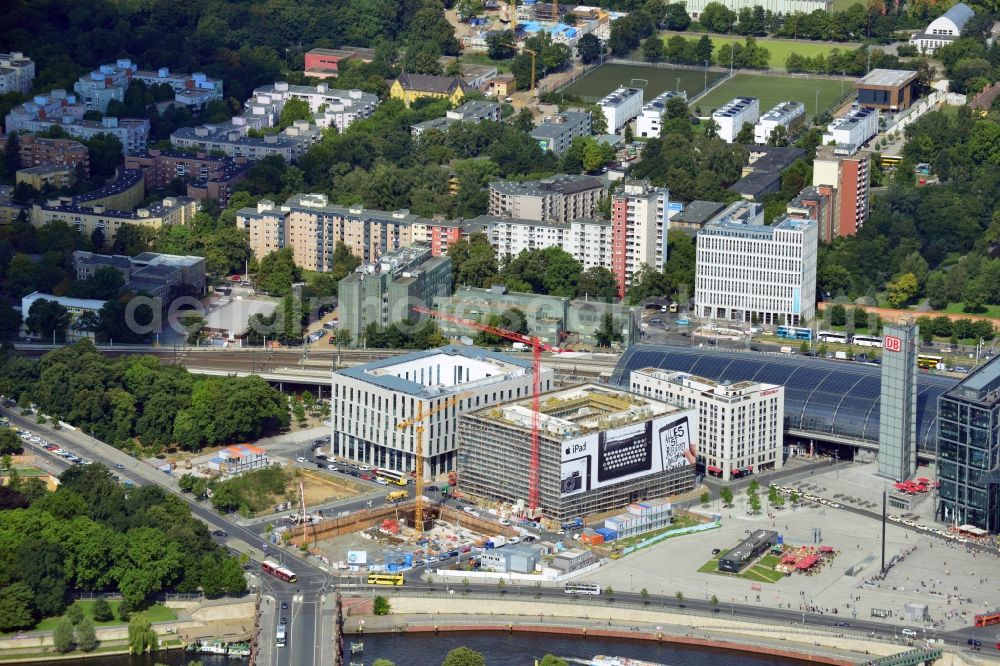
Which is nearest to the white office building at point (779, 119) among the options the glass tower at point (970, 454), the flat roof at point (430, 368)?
the flat roof at point (430, 368)

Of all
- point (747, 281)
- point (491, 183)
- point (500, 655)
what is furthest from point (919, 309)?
point (500, 655)

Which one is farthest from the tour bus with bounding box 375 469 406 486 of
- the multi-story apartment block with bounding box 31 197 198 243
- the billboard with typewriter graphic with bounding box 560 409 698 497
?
the multi-story apartment block with bounding box 31 197 198 243

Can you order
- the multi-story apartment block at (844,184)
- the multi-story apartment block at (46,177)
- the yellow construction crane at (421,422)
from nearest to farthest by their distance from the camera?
the yellow construction crane at (421,422)
the multi-story apartment block at (844,184)
the multi-story apartment block at (46,177)

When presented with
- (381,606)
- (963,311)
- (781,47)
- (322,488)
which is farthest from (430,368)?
(781,47)

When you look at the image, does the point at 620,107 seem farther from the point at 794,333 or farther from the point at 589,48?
the point at 794,333

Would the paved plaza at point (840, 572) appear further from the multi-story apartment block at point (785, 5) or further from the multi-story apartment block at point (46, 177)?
the multi-story apartment block at point (785, 5)

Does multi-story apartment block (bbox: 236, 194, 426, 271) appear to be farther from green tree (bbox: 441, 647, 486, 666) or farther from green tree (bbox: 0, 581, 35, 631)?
green tree (bbox: 441, 647, 486, 666)
